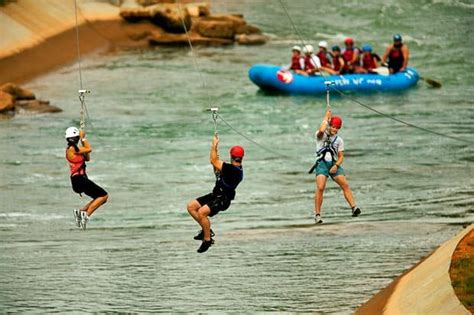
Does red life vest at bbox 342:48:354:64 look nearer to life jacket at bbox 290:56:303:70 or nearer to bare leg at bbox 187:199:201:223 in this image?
life jacket at bbox 290:56:303:70

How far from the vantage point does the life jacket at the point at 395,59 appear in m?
57.7

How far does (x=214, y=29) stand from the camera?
71125 mm

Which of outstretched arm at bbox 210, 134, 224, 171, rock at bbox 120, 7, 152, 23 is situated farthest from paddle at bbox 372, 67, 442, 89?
outstretched arm at bbox 210, 134, 224, 171

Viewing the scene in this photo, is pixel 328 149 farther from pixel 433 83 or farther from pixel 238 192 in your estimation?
pixel 433 83

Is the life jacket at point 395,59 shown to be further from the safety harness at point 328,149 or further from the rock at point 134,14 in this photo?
the safety harness at point 328,149

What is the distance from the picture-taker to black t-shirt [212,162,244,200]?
24.8 metres

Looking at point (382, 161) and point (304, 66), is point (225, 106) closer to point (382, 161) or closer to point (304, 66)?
point (304, 66)

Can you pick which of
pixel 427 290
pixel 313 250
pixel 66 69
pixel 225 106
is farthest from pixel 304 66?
pixel 427 290

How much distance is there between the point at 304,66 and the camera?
57.7 meters

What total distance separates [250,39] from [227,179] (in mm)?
46675

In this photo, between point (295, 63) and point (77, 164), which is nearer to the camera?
point (77, 164)

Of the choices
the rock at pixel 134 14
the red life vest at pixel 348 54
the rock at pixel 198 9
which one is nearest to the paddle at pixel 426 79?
the red life vest at pixel 348 54

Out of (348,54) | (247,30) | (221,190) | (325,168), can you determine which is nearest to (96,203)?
(221,190)

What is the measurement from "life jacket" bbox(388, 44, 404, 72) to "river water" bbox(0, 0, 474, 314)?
1.14m
